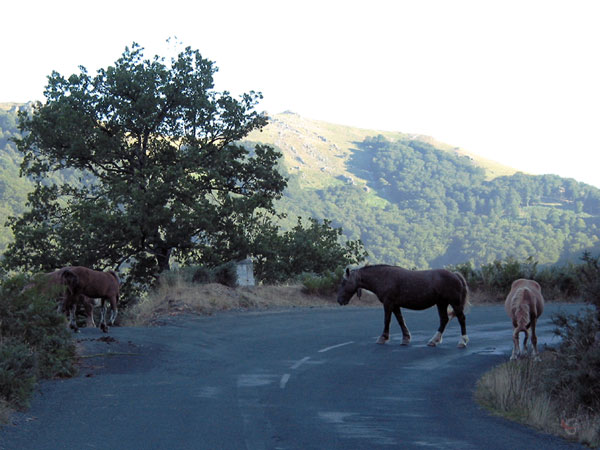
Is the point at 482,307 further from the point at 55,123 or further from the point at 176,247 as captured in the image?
the point at 55,123

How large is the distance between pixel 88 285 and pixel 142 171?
1712cm

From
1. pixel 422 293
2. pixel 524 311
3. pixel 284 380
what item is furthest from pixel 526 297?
pixel 284 380

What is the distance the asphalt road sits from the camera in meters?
8.77

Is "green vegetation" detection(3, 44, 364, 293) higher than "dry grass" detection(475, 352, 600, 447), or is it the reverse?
"green vegetation" detection(3, 44, 364, 293)

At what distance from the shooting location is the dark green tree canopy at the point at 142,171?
3388cm

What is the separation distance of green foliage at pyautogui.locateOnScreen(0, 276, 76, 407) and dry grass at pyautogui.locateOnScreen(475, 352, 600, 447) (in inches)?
273

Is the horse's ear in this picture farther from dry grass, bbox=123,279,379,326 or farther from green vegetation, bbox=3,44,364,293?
green vegetation, bbox=3,44,364,293

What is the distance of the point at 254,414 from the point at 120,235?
24.4 metres

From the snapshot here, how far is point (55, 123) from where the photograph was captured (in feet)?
116

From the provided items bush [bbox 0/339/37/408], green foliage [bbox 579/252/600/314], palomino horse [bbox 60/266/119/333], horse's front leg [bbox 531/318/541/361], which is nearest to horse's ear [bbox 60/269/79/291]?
palomino horse [bbox 60/266/119/333]

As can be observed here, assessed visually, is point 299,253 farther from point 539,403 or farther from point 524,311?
point 539,403

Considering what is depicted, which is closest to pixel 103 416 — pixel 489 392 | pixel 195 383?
pixel 195 383

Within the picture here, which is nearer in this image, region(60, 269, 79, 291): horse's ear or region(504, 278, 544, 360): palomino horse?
region(504, 278, 544, 360): palomino horse

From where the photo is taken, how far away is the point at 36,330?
13.8 metres
